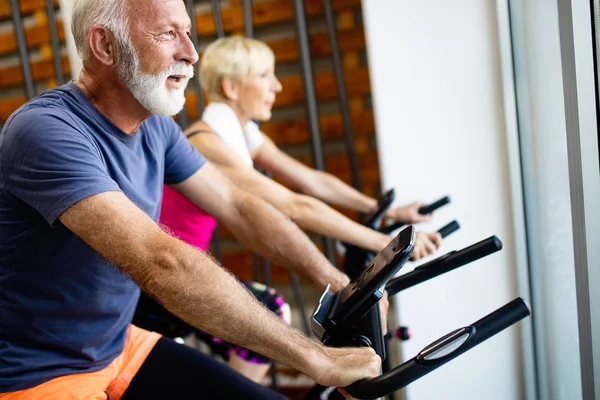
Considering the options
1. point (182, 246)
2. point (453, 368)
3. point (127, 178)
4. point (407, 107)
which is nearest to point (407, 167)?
point (407, 107)

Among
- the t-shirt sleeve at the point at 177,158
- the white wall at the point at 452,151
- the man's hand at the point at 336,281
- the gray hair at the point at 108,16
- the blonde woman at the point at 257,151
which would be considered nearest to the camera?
the gray hair at the point at 108,16

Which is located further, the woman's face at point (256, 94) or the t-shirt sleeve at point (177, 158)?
the woman's face at point (256, 94)

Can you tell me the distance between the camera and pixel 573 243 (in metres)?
1.77

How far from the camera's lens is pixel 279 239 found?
5.91 feet

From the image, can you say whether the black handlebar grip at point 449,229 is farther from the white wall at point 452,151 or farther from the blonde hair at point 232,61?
the blonde hair at point 232,61

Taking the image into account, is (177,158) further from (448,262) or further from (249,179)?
(448,262)

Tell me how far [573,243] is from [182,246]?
Answer: 108cm

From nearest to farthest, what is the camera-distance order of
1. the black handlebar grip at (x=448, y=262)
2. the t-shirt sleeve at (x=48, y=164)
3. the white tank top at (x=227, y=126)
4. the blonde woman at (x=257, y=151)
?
the t-shirt sleeve at (x=48, y=164), the black handlebar grip at (x=448, y=262), the blonde woman at (x=257, y=151), the white tank top at (x=227, y=126)

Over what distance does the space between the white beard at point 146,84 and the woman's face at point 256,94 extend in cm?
96

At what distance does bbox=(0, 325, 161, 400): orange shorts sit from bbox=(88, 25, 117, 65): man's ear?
714mm

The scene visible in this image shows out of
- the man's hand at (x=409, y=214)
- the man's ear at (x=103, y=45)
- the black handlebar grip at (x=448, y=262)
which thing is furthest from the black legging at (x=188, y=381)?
the man's hand at (x=409, y=214)

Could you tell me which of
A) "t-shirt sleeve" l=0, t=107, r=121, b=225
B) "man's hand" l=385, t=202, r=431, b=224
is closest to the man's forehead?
"t-shirt sleeve" l=0, t=107, r=121, b=225

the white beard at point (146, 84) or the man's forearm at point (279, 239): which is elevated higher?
the white beard at point (146, 84)

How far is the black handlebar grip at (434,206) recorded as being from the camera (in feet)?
6.88
